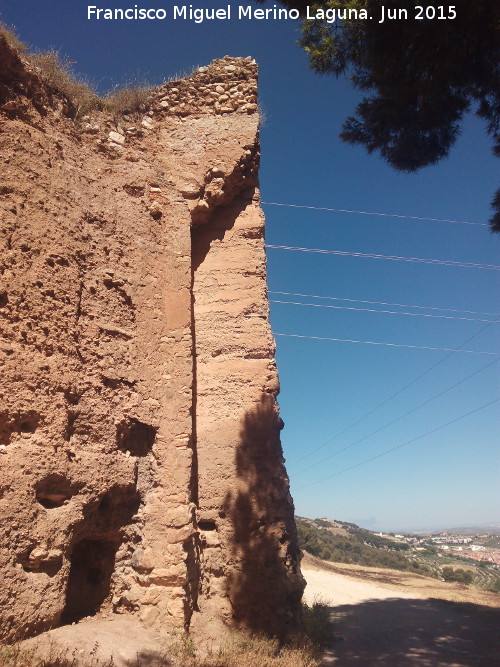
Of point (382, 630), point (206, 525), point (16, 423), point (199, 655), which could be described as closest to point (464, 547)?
point (382, 630)

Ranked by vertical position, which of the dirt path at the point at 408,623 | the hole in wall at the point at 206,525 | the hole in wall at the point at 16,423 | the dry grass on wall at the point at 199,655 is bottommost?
the dirt path at the point at 408,623

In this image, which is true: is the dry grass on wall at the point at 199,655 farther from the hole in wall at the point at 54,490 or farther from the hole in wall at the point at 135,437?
the hole in wall at the point at 135,437

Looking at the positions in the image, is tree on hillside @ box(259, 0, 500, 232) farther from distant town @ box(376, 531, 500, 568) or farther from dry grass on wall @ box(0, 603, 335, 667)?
distant town @ box(376, 531, 500, 568)

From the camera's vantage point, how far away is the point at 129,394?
5398mm

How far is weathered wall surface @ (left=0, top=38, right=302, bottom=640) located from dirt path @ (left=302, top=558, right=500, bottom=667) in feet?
9.79

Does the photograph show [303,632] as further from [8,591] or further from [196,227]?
[196,227]

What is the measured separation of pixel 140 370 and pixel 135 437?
2.57 feet

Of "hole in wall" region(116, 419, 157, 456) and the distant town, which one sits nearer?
"hole in wall" region(116, 419, 157, 456)

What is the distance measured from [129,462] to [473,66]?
666cm

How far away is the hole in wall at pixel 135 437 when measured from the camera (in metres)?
5.20

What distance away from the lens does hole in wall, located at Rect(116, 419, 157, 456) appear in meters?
5.20

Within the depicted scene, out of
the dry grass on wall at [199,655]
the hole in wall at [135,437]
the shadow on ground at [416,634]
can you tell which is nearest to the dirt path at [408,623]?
the shadow on ground at [416,634]

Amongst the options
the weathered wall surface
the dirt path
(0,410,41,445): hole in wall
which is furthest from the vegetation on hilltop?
the dirt path

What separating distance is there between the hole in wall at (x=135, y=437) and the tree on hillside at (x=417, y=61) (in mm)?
5602
